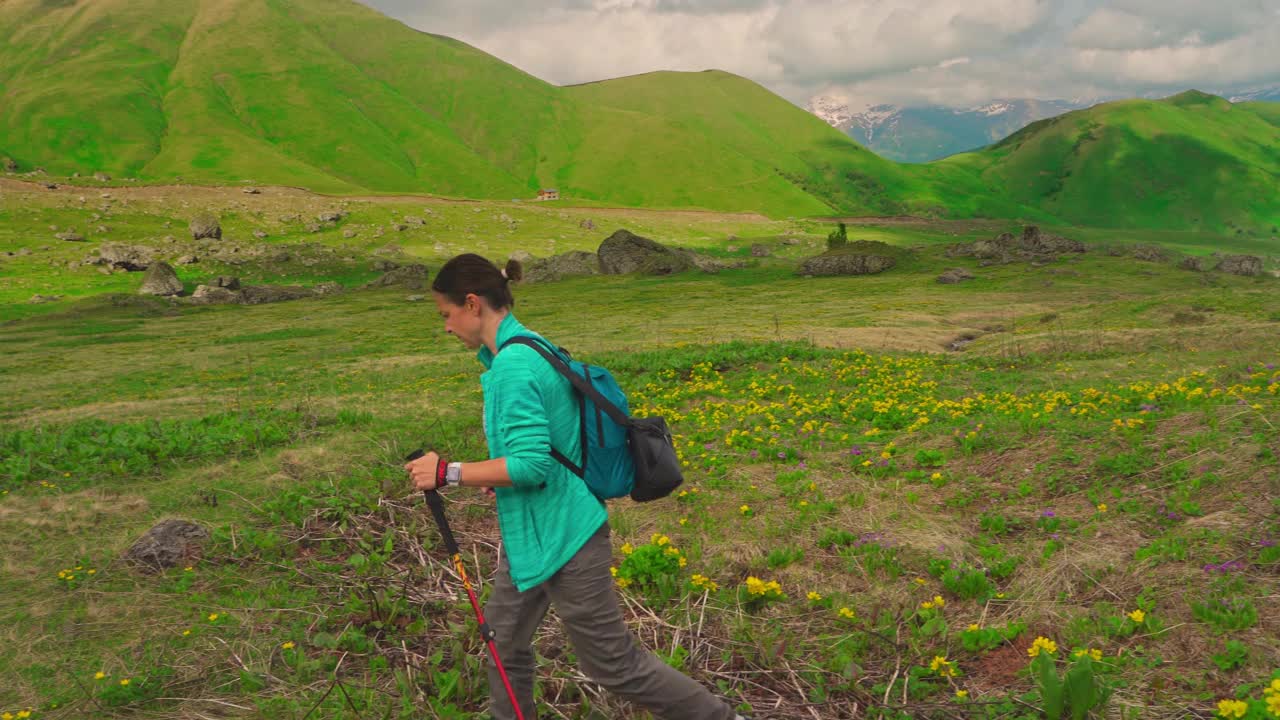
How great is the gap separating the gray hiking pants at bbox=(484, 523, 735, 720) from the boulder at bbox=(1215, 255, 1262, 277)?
63.0 metres

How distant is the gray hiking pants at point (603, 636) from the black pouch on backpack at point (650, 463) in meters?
0.41

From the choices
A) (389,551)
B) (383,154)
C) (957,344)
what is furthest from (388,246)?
(383,154)

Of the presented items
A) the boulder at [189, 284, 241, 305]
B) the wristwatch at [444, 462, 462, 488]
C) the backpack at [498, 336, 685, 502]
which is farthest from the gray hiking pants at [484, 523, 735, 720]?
the boulder at [189, 284, 241, 305]

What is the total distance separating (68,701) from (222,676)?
1057mm

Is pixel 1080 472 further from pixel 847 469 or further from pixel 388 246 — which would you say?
pixel 388 246

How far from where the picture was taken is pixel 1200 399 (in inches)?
390

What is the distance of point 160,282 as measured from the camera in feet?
181

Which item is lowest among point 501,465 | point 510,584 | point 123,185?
point 510,584

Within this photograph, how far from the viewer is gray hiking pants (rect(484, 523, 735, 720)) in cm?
398

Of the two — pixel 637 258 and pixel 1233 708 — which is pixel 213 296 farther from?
pixel 1233 708

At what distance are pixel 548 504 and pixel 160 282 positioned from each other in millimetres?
65162

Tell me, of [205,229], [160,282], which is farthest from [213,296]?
[205,229]

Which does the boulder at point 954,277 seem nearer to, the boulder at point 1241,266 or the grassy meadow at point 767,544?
the boulder at point 1241,266

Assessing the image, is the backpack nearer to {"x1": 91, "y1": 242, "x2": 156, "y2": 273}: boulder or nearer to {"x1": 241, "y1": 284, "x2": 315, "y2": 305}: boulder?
{"x1": 241, "y1": 284, "x2": 315, "y2": 305}: boulder
